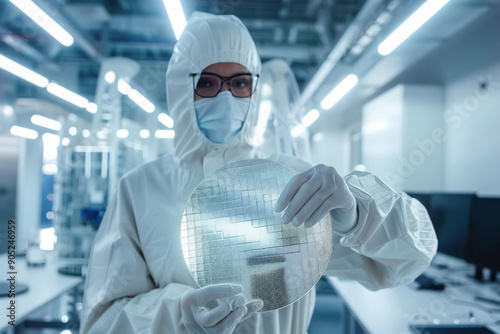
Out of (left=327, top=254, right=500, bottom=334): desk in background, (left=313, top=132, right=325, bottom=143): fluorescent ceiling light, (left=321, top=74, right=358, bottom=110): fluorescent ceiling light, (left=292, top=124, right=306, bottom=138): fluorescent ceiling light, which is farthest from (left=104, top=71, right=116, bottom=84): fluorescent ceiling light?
(left=313, top=132, right=325, bottom=143): fluorescent ceiling light

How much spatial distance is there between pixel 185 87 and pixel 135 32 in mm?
3619

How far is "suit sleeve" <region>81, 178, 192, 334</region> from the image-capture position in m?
0.76

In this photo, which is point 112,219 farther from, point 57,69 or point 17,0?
point 57,69

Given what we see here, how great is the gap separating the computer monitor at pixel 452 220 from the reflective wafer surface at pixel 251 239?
1.91 meters

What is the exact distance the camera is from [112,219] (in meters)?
0.94

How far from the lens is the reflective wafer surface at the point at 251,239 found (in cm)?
66

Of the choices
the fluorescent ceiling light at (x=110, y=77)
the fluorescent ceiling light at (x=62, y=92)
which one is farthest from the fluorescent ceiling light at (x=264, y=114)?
the fluorescent ceiling light at (x=62, y=92)

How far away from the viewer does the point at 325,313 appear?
3605 mm

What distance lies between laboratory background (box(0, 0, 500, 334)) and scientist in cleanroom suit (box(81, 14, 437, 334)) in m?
0.15

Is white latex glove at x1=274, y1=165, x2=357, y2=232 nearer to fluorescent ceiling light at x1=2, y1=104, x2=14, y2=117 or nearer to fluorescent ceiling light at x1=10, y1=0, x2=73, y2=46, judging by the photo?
fluorescent ceiling light at x1=10, y1=0, x2=73, y2=46

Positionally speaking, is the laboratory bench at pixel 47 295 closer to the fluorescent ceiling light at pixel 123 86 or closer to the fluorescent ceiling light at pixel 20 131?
the fluorescent ceiling light at pixel 20 131

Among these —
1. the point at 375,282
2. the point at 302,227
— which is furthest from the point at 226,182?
the point at 375,282

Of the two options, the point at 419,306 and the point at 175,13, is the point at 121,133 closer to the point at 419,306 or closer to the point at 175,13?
the point at 175,13

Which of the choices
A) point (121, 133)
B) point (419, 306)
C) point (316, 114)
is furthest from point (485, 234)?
point (121, 133)
